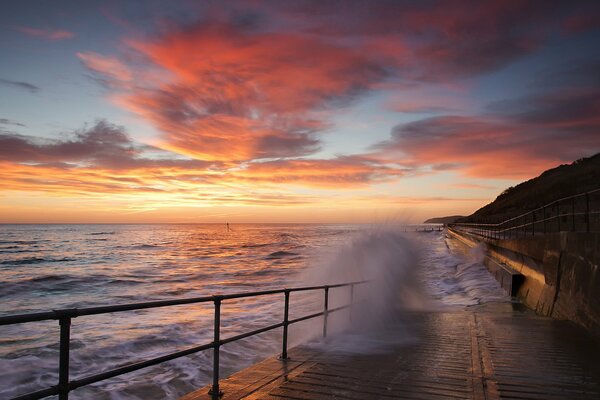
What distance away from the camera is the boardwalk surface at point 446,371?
492 centimetres

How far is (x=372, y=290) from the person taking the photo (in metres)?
12.9

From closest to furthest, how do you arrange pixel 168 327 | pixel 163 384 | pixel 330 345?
1. pixel 330 345
2. pixel 163 384
3. pixel 168 327

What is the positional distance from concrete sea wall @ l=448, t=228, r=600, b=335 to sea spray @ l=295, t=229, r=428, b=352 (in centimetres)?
295

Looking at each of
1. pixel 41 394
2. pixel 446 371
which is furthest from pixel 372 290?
pixel 41 394

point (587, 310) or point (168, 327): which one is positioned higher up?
point (587, 310)

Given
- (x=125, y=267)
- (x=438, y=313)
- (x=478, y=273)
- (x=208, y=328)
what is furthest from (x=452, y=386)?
(x=125, y=267)

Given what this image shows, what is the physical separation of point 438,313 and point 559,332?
3.19m

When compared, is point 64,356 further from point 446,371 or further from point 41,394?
point 446,371

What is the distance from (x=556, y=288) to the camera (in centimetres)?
1024

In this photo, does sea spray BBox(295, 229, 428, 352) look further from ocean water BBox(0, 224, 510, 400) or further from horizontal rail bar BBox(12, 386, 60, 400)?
horizontal rail bar BBox(12, 386, 60, 400)

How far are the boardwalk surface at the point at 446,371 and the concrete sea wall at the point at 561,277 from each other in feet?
2.09

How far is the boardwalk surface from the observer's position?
4922 millimetres

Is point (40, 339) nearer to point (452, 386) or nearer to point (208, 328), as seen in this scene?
point (208, 328)

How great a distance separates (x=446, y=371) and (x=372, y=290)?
710 cm
